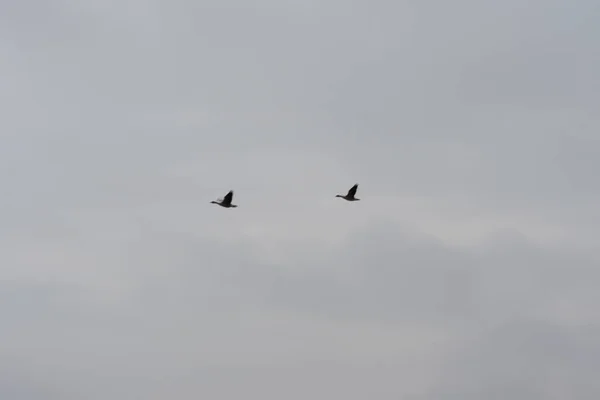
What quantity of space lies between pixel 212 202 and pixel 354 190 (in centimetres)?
2506

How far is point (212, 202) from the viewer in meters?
172

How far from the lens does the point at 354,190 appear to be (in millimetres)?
173500
